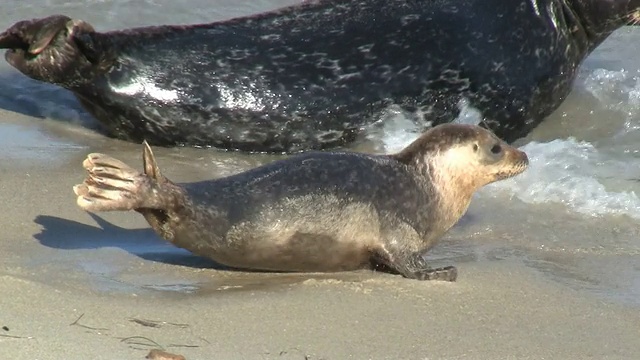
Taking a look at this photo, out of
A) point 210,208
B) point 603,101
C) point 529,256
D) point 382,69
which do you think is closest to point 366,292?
point 210,208

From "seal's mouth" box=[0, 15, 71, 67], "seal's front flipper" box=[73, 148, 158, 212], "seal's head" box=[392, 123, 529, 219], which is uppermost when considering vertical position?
"seal's mouth" box=[0, 15, 71, 67]

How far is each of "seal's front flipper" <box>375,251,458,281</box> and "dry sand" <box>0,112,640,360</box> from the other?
38 millimetres

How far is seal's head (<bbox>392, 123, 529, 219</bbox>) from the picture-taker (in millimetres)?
6105

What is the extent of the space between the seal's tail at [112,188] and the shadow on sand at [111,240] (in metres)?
0.57

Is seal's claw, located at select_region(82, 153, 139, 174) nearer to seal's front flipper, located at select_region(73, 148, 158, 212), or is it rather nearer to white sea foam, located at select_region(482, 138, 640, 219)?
seal's front flipper, located at select_region(73, 148, 158, 212)

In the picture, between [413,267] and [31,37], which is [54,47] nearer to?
[31,37]

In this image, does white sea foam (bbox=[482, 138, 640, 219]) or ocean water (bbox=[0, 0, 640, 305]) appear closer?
ocean water (bbox=[0, 0, 640, 305])

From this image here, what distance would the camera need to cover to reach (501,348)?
15.8ft

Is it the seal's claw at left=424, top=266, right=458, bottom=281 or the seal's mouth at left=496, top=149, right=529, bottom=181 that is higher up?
the seal's mouth at left=496, top=149, right=529, bottom=181

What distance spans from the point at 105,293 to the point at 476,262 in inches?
68.0

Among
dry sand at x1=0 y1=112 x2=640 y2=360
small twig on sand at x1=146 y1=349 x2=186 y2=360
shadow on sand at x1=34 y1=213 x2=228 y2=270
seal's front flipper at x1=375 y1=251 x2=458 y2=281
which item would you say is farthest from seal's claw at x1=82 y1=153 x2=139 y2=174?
seal's front flipper at x1=375 y1=251 x2=458 y2=281

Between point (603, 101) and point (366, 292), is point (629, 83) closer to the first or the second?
point (603, 101)

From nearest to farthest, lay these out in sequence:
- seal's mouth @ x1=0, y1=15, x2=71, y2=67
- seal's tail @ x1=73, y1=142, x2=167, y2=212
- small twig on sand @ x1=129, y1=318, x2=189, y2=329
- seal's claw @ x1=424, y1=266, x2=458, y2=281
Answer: small twig on sand @ x1=129, y1=318, x2=189, y2=329 → seal's tail @ x1=73, y1=142, x2=167, y2=212 → seal's claw @ x1=424, y1=266, x2=458, y2=281 → seal's mouth @ x1=0, y1=15, x2=71, y2=67

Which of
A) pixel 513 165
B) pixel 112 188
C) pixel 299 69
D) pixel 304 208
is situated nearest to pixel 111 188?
pixel 112 188
